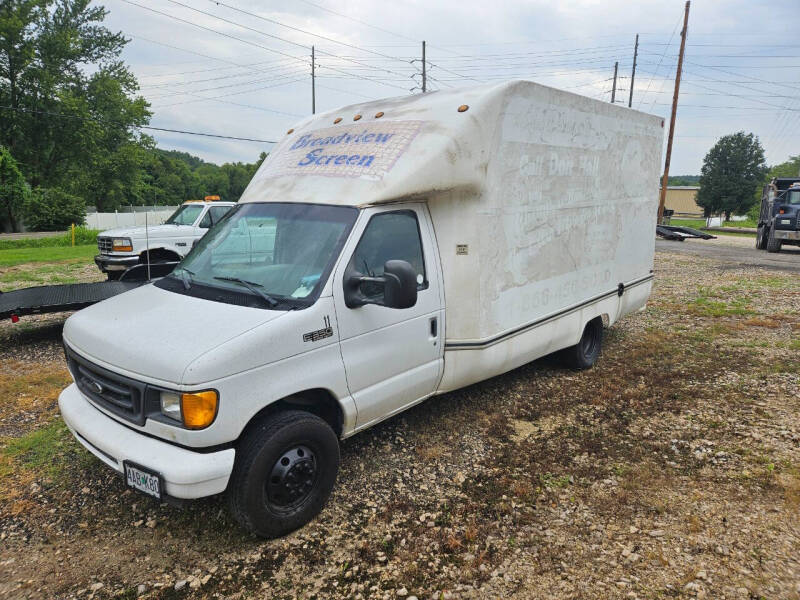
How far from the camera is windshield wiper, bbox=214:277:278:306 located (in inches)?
130

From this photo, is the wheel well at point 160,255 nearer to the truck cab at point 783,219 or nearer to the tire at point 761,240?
the truck cab at point 783,219

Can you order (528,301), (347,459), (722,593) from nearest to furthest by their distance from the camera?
1. (722,593)
2. (347,459)
3. (528,301)

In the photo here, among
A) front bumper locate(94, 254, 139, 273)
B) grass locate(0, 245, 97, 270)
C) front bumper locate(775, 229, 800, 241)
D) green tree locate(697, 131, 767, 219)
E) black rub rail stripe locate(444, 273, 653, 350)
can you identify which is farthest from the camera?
green tree locate(697, 131, 767, 219)

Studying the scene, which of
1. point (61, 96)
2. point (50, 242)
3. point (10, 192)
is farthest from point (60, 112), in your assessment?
point (50, 242)

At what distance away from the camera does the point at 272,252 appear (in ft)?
12.5

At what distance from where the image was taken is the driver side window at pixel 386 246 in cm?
369

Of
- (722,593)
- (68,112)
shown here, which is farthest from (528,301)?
(68,112)

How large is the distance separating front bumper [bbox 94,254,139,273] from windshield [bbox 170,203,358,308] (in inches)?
300

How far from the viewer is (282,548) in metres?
3.25

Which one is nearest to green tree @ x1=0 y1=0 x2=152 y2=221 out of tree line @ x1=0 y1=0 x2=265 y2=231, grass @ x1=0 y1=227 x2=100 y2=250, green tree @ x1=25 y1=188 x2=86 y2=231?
tree line @ x1=0 y1=0 x2=265 y2=231

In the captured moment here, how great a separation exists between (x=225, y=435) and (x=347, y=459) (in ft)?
5.10

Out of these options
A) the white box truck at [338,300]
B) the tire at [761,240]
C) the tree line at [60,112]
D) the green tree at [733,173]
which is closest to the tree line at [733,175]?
the green tree at [733,173]

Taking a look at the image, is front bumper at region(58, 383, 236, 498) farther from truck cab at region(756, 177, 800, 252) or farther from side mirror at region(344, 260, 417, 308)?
truck cab at region(756, 177, 800, 252)

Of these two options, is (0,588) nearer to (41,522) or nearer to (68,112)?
(41,522)
